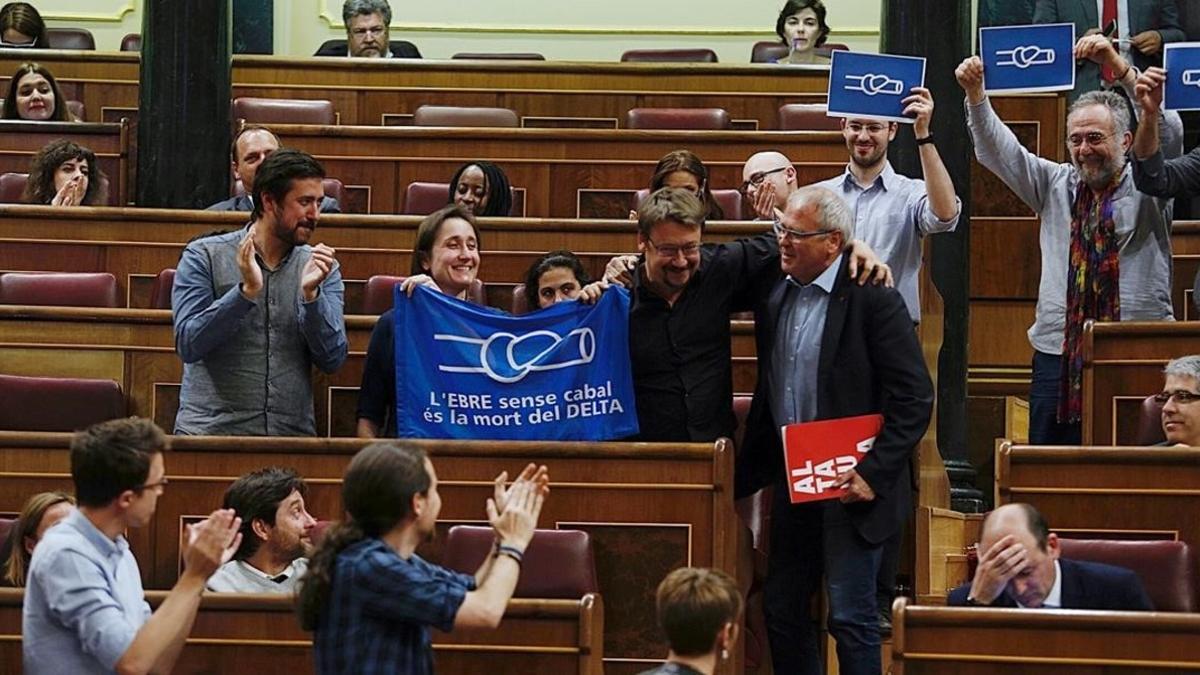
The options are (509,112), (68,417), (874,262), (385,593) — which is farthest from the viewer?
(509,112)

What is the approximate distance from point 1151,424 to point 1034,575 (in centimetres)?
96

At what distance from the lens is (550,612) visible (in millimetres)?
3613

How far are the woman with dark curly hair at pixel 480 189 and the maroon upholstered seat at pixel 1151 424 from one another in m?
2.05

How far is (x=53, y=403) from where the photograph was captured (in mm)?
4824

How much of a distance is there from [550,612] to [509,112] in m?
3.94

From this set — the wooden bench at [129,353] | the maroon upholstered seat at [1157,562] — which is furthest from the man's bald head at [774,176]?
the maroon upholstered seat at [1157,562]

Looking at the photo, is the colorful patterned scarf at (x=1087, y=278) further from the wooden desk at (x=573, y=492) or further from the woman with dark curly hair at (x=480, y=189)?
the woman with dark curly hair at (x=480, y=189)

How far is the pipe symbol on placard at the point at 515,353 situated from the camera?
439 centimetres

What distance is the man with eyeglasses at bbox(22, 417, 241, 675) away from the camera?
2992 millimetres

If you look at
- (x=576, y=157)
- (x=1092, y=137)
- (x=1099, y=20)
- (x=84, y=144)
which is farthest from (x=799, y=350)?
(x=84, y=144)

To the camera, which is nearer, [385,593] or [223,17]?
[385,593]

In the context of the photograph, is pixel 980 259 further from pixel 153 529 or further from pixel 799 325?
pixel 153 529

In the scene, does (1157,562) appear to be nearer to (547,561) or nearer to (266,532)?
(547,561)

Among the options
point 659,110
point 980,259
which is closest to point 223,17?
point 659,110
